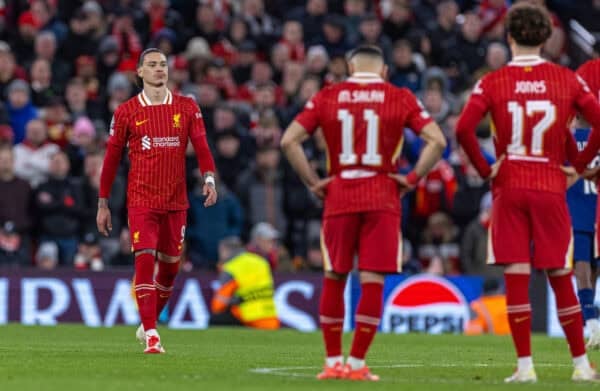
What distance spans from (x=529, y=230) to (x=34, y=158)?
43.4ft

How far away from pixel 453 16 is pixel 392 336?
382 inches

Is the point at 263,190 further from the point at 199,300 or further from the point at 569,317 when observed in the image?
the point at 569,317

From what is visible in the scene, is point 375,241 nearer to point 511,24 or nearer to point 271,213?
point 511,24

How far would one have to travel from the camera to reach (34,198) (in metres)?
22.4

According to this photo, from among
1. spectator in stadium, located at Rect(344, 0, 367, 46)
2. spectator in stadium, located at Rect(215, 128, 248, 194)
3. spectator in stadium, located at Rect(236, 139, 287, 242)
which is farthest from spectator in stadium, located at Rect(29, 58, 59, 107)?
spectator in stadium, located at Rect(344, 0, 367, 46)

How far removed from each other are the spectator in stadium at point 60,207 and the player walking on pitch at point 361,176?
11981 mm

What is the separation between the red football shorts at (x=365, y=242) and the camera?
34.8 feet

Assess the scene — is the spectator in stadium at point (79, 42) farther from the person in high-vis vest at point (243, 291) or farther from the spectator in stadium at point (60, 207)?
the person in high-vis vest at point (243, 291)

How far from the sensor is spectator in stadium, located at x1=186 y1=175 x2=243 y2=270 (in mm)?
22828

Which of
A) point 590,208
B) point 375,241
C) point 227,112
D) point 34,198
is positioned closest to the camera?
point 375,241

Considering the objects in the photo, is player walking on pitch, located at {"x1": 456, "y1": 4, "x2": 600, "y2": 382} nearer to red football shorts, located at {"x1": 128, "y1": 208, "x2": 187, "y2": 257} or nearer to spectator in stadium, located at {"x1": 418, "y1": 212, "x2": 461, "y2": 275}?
red football shorts, located at {"x1": 128, "y1": 208, "x2": 187, "y2": 257}

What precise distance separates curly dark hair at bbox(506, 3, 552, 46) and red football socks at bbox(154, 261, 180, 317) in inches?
197

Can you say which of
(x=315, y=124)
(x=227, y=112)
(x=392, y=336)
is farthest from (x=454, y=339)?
(x=315, y=124)

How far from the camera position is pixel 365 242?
1066cm
